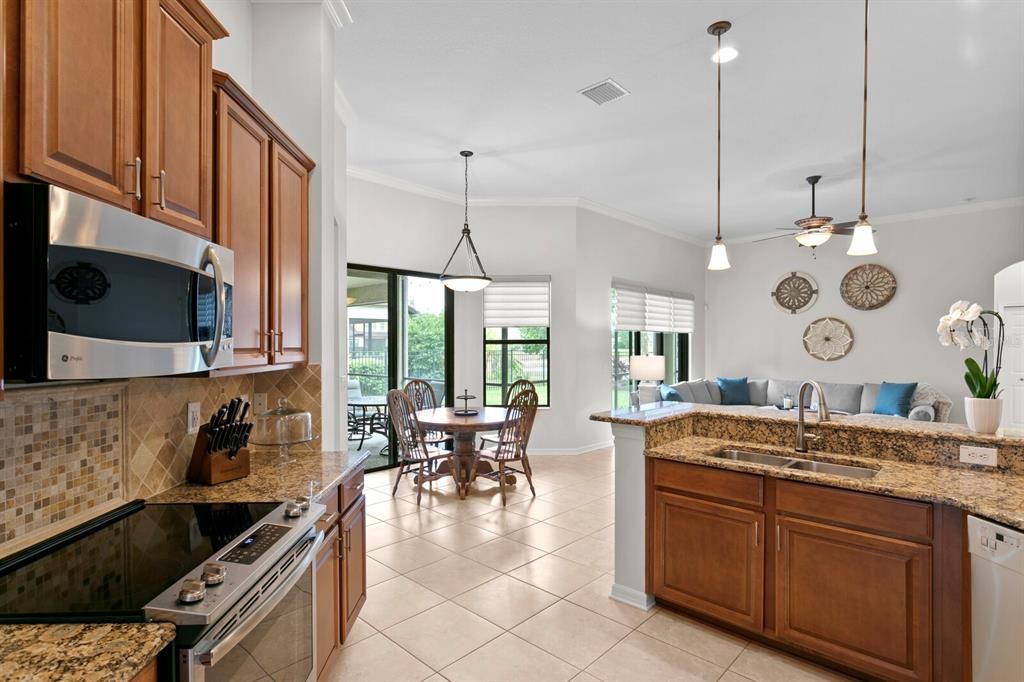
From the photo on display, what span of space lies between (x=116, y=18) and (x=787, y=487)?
2.84m

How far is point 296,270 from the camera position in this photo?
264cm

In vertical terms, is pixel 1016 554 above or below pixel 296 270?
below

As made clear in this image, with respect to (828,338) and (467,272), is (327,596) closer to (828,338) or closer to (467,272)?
(467,272)

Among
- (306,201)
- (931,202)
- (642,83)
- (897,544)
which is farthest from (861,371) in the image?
(306,201)

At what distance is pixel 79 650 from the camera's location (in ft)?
3.42

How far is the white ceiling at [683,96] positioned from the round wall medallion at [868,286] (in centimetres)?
128

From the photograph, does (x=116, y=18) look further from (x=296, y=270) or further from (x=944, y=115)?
(x=944, y=115)

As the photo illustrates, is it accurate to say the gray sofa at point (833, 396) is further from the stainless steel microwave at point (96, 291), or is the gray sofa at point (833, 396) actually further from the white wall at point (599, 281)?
the stainless steel microwave at point (96, 291)

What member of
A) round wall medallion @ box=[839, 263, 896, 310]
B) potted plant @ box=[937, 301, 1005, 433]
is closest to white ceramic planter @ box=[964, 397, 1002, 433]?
potted plant @ box=[937, 301, 1005, 433]

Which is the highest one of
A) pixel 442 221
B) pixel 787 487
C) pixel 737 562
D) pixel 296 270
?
pixel 442 221

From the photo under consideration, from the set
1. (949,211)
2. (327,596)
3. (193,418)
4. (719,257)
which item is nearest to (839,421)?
(719,257)

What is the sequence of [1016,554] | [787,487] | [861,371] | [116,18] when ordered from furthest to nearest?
1. [861,371]
2. [787,487]
3. [1016,554]
4. [116,18]

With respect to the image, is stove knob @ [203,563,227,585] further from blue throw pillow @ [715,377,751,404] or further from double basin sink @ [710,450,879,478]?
blue throw pillow @ [715,377,751,404]

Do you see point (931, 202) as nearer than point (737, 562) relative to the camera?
No
